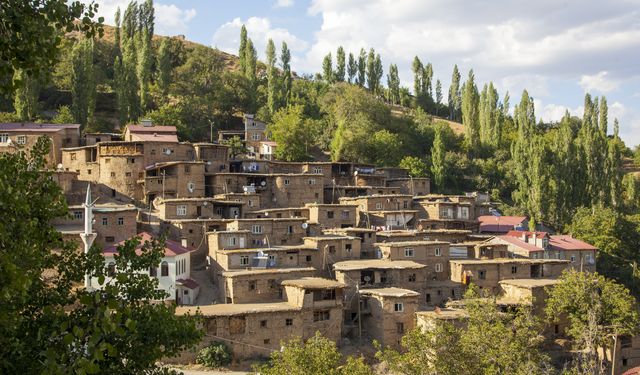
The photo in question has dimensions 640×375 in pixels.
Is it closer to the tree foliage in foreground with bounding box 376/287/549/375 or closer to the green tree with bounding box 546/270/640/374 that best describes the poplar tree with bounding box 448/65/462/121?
the green tree with bounding box 546/270/640/374

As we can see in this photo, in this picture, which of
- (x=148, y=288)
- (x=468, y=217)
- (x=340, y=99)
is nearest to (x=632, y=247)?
(x=468, y=217)

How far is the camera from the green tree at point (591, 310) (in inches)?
1187

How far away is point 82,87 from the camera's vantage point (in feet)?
167

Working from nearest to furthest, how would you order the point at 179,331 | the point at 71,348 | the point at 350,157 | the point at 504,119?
the point at 71,348
the point at 179,331
the point at 350,157
the point at 504,119

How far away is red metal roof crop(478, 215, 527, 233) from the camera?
45406 millimetres

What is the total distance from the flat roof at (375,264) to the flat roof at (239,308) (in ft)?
12.9

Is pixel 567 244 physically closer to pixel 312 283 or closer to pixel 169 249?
pixel 312 283

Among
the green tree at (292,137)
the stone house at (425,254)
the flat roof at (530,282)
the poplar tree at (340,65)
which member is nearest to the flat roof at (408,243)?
the stone house at (425,254)

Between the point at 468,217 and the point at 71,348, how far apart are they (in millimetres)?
40208

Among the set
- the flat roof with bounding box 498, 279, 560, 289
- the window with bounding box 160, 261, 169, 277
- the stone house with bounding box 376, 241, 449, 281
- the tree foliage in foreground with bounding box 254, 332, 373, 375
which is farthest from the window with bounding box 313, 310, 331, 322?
the flat roof with bounding box 498, 279, 560, 289

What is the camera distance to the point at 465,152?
6531cm

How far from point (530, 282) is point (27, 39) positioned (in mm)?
31855

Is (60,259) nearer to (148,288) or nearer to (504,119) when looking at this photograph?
(148,288)

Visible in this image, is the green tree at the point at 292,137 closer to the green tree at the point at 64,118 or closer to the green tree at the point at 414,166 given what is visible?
the green tree at the point at 414,166
